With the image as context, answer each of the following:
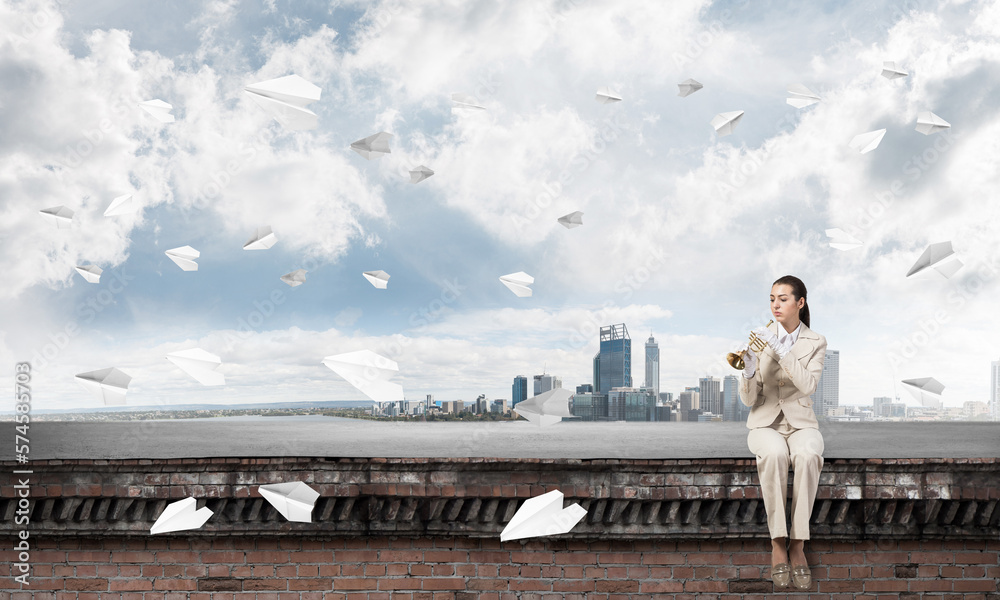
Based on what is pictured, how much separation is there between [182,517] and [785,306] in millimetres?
4429

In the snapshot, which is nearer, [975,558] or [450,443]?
[975,558]

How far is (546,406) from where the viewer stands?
4137mm

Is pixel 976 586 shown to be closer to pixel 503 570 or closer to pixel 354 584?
pixel 503 570

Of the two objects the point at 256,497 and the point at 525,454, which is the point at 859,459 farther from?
the point at 256,497

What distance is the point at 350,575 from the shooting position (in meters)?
4.83

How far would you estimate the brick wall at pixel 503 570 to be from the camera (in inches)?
190

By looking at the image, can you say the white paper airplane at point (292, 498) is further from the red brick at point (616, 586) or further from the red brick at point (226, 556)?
the red brick at point (616, 586)

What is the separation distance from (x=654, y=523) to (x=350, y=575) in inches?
92.1

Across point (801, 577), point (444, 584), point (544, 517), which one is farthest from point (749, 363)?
point (444, 584)

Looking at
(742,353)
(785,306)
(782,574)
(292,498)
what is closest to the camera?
(742,353)

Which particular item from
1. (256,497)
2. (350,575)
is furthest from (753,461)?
(256,497)

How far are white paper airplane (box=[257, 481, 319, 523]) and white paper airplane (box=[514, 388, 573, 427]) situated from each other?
1.71 metres

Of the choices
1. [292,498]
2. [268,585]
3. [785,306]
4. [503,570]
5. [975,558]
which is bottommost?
[268,585]

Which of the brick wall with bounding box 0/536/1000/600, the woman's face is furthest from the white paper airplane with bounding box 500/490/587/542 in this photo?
the woman's face
